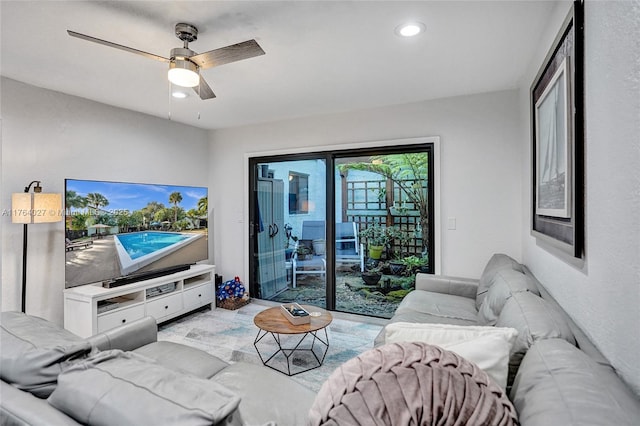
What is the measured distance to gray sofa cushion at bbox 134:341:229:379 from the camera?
1805 millimetres

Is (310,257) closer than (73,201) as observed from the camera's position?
No

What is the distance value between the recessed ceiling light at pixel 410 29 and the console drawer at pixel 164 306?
3.47 meters

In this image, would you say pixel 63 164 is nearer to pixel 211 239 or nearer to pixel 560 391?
pixel 211 239

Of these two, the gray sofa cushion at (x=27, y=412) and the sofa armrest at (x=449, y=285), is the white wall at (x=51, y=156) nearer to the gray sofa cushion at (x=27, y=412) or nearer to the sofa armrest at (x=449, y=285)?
the gray sofa cushion at (x=27, y=412)

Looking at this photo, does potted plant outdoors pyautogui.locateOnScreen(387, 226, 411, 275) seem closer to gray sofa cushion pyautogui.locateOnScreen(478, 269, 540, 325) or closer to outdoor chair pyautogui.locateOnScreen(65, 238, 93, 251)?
gray sofa cushion pyautogui.locateOnScreen(478, 269, 540, 325)

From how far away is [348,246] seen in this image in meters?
3.95

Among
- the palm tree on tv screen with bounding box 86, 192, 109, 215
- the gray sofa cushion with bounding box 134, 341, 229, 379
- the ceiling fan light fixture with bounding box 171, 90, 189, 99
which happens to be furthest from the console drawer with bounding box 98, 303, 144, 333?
the ceiling fan light fixture with bounding box 171, 90, 189, 99

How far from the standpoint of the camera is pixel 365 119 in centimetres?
376

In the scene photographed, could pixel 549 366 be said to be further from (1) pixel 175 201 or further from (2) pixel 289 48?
(1) pixel 175 201

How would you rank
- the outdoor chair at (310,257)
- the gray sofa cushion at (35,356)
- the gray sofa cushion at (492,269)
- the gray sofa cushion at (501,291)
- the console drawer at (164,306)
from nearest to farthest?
1. the gray sofa cushion at (35,356)
2. the gray sofa cushion at (501,291)
3. the gray sofa cushion at (492,269)
4. the console drawer at (164,306)
5. the outdoor chair at (310,257)

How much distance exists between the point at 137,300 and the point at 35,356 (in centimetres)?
246

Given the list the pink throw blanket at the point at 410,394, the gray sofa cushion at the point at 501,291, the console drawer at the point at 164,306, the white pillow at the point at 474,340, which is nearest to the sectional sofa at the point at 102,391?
the pink throw blanket at the point at 410,394

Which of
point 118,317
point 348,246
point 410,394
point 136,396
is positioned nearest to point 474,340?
point 410,394

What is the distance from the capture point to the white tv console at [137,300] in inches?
115
